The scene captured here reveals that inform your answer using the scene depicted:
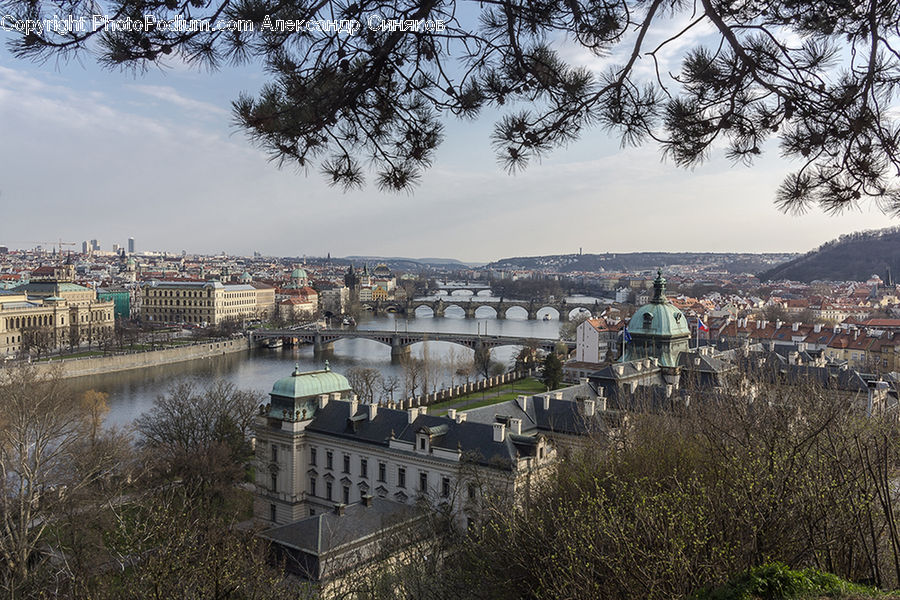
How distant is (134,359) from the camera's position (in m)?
36.2

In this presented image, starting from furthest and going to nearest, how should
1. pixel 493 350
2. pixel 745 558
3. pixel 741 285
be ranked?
pixel 741 285
pixel 493 350
pixel 745 558

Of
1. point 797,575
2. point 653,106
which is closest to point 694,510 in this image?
point 797,575

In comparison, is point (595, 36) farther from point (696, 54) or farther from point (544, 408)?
point (544, 408)

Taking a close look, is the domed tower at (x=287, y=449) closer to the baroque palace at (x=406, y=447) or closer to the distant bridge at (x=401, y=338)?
the baroque palace at (x=406, y=447)

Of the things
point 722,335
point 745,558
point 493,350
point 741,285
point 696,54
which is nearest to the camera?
point 696,54

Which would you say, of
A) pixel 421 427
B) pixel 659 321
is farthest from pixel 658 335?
pixel 421 427

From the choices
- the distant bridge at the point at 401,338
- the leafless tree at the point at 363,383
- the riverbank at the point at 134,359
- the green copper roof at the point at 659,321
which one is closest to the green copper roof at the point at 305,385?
the leafless tree at the point at 363,383

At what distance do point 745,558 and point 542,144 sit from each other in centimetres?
335

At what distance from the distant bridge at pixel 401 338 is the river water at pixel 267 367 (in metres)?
0.71

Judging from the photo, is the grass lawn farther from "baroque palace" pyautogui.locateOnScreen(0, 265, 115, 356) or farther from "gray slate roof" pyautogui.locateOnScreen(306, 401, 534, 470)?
"baroque palace" pyautogui.locateOnScreen(0, 265, 115, 356)

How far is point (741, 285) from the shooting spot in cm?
10212

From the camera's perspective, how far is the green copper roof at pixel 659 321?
21203 mm

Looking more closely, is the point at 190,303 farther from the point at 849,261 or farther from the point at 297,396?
the point at 849,261

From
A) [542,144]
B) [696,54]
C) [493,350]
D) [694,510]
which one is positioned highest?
[696,54]
